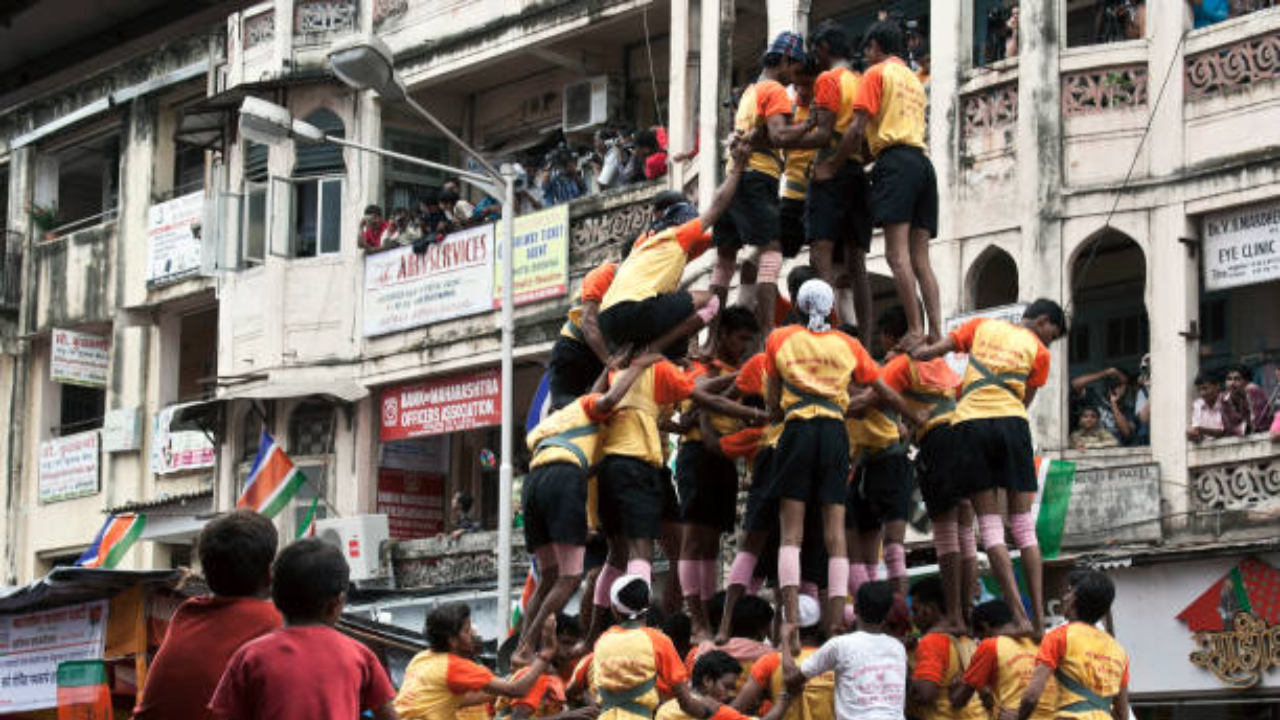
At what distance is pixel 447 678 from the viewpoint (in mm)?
12750

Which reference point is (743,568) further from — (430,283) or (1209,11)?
(430,283)

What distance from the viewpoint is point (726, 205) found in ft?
45.0

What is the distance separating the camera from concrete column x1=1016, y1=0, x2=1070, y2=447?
23.5m

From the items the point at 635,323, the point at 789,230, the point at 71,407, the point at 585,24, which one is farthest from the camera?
the point at 71,407

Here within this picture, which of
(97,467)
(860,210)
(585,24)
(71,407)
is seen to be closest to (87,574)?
(860,210)

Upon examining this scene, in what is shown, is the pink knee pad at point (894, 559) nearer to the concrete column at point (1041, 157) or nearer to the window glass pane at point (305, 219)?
the concrete column at point (1041, 157)

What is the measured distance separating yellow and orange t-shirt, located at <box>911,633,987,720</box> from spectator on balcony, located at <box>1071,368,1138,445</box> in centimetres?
1108

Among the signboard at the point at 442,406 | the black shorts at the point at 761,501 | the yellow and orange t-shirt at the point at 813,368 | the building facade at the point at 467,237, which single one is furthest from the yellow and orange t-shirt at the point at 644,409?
the signboard at the point at 442,406

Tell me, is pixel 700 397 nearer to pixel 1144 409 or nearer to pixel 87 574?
pixel 87 574

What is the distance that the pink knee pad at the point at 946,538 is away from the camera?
13094 millimetres

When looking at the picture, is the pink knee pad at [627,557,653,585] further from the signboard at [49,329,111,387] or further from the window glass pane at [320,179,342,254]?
the signboard at [49,329,111,387]

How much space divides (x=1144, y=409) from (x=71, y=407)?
86.6ft

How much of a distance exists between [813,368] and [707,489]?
69.7 inches

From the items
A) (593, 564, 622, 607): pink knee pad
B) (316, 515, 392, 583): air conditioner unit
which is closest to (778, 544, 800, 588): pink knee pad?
(593, 564, 622, 607): pink knee pad
